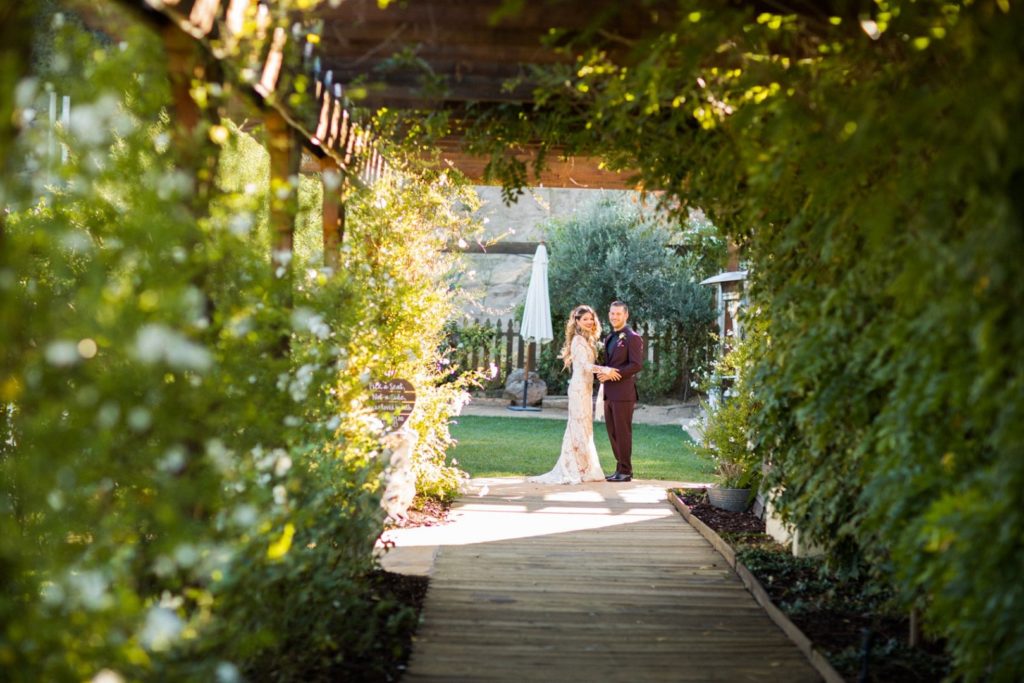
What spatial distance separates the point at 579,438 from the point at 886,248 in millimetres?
7349

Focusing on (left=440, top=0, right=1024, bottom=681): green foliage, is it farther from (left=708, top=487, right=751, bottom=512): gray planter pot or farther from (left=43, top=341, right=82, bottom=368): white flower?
(left=708, top=487, right=751, bottom=512): gray planter pot

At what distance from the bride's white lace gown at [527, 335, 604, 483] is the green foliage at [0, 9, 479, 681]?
543cm

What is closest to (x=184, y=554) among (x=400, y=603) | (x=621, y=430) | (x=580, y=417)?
(x=400, y=603)

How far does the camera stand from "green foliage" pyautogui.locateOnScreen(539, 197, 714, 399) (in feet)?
63.3

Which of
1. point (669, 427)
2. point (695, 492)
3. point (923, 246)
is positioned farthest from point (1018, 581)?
point (669, 427)

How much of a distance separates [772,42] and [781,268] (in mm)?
1141

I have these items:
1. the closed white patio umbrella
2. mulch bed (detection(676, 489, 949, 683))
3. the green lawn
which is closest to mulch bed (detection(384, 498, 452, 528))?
mulch bed (detection(676, 489, 949, 683))

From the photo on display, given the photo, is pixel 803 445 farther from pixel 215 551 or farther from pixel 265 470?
pixel 215 551

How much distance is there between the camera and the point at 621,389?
10727 mm

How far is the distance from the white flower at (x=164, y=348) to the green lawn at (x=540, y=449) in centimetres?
771

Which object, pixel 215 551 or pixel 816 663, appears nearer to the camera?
pixel 215 551

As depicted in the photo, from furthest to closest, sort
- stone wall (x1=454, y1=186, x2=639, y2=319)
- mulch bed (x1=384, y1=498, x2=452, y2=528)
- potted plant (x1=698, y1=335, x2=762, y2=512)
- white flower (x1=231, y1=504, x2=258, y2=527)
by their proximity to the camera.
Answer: stone wall (x1=454, y1=186, x2=639, y2=319) → potted plant (x1=698, y1=335, x2=762, y2=512) → mulch bed (x1=384, y1=498, x2=452, y2=528) → white flower (x1=231, y1=504, x2=258, y2=527)

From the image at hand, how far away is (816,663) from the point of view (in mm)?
4504

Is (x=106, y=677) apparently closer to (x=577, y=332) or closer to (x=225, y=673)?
(x=225, y=673)
